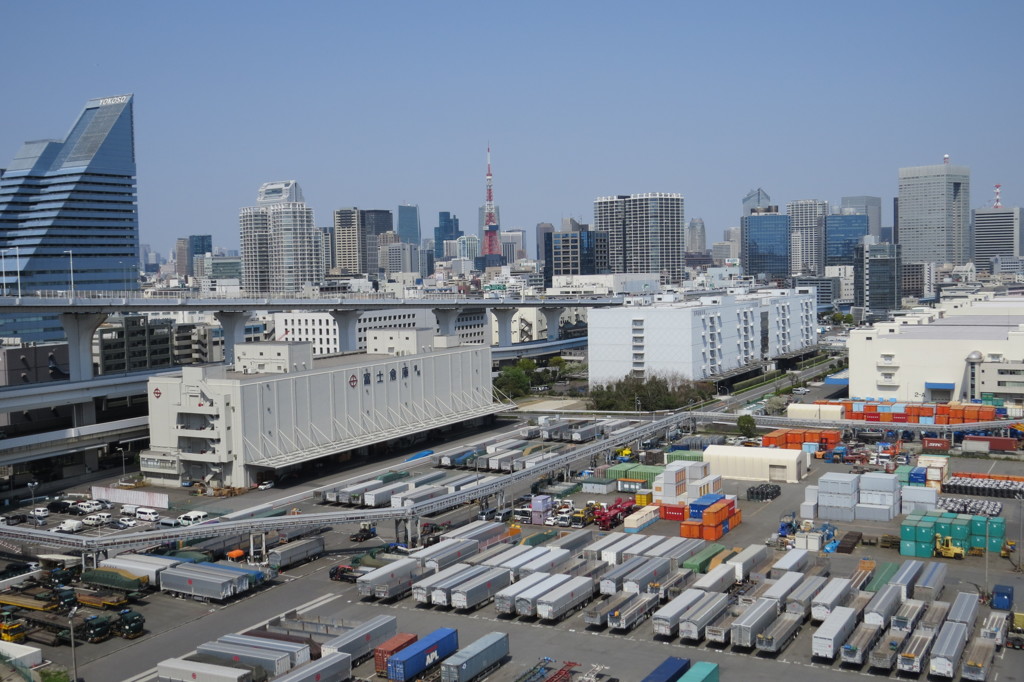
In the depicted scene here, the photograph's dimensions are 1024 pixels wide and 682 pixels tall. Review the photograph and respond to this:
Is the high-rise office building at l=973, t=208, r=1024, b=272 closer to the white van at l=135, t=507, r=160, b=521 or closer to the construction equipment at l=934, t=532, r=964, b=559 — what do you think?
the construction equipment at l=934, t=532, r=964, b=559

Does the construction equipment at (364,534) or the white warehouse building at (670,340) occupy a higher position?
the white warehouse building at (670,340)

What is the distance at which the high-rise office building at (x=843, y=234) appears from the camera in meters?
148

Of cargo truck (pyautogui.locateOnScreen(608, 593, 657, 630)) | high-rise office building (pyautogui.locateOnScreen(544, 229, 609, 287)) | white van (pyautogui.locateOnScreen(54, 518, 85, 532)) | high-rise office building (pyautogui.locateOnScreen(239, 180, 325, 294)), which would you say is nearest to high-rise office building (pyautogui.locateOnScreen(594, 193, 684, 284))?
high-rise office building (pyautogui.locateOnScreen(544, 229, 609, 287))

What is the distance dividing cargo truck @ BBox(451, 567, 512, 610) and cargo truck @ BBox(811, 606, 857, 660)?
6.11 meters

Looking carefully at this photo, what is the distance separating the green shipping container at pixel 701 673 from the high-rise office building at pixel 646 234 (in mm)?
111157

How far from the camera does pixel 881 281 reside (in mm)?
92562

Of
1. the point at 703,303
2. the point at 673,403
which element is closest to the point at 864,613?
the point at 673,403

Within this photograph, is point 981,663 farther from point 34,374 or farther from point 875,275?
point 875,275

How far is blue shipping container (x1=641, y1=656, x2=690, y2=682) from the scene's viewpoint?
14781mm

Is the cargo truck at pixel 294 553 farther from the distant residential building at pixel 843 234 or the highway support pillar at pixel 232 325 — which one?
the distant residential building at pixel 843 234

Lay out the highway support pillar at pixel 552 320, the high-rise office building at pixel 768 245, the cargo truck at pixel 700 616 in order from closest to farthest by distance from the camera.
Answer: the cargo truck at pixel 700 616 < the highway support pillar at pixel 552 320 < the high-rise office building at pixel 768 245

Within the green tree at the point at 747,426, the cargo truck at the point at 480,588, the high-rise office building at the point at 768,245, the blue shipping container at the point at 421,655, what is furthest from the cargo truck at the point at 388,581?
the high-rise office building at the point at 768,245

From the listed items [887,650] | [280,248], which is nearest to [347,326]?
[887,650]

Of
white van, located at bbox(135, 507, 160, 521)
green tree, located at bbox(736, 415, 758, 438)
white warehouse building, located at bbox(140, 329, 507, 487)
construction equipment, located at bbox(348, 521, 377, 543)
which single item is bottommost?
construction equipment, located at bbox(348, 521, 377, 543)
